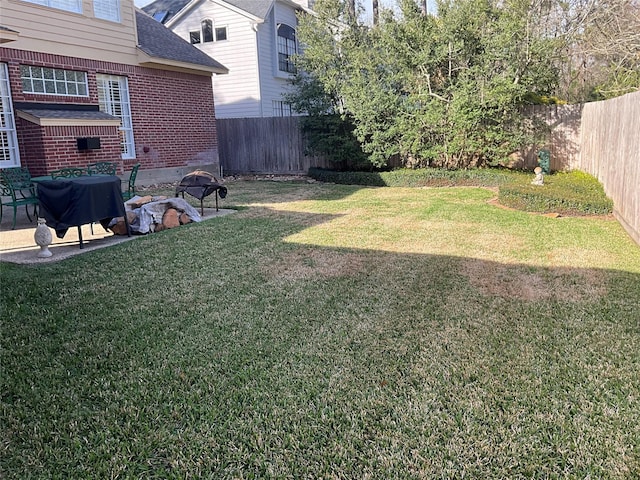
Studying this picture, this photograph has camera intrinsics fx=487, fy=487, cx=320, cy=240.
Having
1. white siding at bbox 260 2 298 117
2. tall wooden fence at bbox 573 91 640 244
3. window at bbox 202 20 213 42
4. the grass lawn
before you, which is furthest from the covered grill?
window at bbox 202 20 213 42

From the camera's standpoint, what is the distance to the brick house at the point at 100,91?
378 inches

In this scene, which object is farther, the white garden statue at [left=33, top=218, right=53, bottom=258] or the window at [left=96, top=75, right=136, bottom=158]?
the window at [left=96, top=75, right=136, bottom=158]

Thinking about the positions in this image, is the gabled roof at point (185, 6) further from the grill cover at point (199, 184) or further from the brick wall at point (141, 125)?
the grill cover at point (199, 184)

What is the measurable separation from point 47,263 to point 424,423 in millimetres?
4681

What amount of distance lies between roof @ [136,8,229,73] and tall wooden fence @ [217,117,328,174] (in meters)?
2.26

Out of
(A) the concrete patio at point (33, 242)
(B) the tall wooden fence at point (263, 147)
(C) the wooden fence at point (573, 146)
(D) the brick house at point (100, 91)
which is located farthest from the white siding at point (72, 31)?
(C) the wooden fence at point (573, 146)

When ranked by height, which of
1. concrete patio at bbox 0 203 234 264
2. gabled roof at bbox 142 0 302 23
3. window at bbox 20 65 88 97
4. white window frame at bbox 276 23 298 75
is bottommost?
concrete patio at bbox 0 203 234 264

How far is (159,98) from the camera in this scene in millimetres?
13086

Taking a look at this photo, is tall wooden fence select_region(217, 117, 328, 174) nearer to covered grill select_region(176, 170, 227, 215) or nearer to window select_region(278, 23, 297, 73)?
window select_region(278, 23, 297, 73)

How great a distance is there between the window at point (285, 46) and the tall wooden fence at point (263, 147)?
4.42m

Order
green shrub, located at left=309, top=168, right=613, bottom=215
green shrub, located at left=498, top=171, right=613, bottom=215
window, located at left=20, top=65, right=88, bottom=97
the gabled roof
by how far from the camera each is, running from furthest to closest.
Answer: the gabled roof → window, located at left=20, top=65, right=88, bottom=97 → green shrub, located at left=309, top=168, right=613, bottom=215 → green shrub, located at left=498, top=171, right=613, bottom=215

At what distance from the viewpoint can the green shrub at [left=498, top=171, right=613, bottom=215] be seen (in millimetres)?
8011

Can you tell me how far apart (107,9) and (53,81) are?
2439 mm

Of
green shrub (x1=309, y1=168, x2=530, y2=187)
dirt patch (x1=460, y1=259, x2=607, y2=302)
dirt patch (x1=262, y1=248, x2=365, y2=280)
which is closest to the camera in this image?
dirt patch (x1=460, y1=259, x2=607, y2=302)
